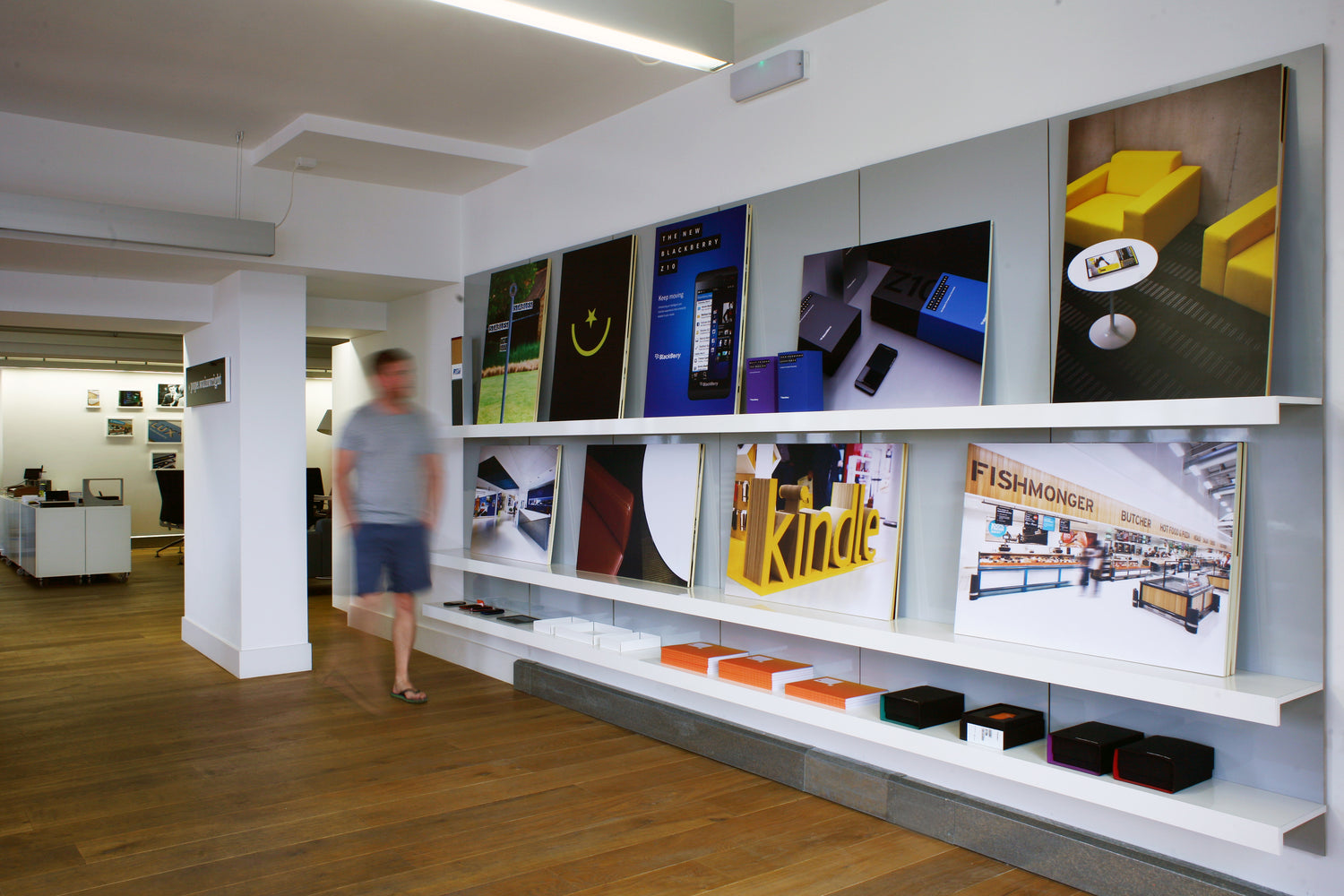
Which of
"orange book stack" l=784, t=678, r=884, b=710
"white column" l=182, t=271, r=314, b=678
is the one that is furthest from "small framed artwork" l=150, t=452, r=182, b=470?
"orange book stack" l=784, t=678, r=884, b=710

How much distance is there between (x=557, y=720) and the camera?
187 inches

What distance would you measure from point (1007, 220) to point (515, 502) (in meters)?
3.26

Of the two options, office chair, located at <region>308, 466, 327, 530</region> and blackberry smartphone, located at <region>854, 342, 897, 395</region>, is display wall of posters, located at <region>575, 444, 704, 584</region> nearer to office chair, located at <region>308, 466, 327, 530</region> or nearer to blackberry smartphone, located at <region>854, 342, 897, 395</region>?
blackberry smartphone, located at <region>854, 342, 897, 395</region>

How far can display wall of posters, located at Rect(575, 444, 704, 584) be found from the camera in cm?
424

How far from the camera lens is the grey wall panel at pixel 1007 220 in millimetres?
2980

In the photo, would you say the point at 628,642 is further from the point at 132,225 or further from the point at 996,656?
the point at 132,225

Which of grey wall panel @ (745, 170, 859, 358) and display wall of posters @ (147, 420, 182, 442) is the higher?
grey wall panel @ (745, 170, 859, 358)

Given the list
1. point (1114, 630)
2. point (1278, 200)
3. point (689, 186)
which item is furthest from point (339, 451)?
point (1278, 200)

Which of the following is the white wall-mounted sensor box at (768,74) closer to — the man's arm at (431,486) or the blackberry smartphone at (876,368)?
the blackberry smartphone at (876,368)

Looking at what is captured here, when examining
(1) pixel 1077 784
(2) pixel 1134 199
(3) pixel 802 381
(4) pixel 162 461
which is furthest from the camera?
(4) pixel 162 461

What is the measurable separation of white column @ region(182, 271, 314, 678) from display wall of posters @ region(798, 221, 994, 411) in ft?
11.8

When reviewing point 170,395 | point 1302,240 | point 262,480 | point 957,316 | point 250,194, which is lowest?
point 262,480

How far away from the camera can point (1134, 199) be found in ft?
8.84

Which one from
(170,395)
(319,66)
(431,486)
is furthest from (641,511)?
(170,395)
